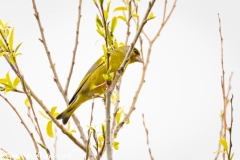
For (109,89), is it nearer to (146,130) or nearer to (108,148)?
(108,148)

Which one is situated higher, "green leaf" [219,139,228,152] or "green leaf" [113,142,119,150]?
"green leaf" [113,142,119,150]

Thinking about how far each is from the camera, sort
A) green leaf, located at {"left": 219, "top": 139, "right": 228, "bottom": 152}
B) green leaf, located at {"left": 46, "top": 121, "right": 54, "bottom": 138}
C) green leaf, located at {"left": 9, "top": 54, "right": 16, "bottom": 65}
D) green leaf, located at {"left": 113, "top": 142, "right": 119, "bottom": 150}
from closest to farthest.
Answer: green leaf, located at {"left": 219, "top": 139, "right": 228, "bottom": 152} → green leaf, located at {"left": 9, "top": 54, "right": 16, "bottom": 65} → green leaf, located at {"left": 46, "top": 121, "right": 54, "bottom": 138} → green leaf, located at {"left": 113, "top": 142, "right": 119, "bottom": 150}

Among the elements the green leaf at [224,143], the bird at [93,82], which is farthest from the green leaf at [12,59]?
the green leaf at [224,143]

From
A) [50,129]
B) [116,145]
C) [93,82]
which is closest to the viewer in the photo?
[50,129]

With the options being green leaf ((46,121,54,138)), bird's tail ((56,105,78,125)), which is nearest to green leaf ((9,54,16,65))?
green leaf ((46,121,54,138))

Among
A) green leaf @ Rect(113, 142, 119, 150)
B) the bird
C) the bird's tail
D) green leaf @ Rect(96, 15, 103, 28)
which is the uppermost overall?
the bird

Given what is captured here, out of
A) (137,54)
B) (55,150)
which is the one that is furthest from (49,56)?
(137,54)

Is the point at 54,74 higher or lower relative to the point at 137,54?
lower

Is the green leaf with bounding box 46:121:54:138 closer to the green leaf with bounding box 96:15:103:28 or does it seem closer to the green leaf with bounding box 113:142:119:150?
the green leaf with bounding box 113:142:119:150

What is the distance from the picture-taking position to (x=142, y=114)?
2.77 metres

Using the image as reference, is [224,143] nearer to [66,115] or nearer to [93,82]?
[66,115]

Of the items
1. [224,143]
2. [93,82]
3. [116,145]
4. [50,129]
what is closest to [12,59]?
[50,129]

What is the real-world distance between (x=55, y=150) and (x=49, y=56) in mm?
656

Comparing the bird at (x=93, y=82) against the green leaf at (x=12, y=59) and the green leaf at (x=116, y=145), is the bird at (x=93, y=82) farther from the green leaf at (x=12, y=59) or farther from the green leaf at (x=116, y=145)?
the green leaf at (x=12, y=59)
